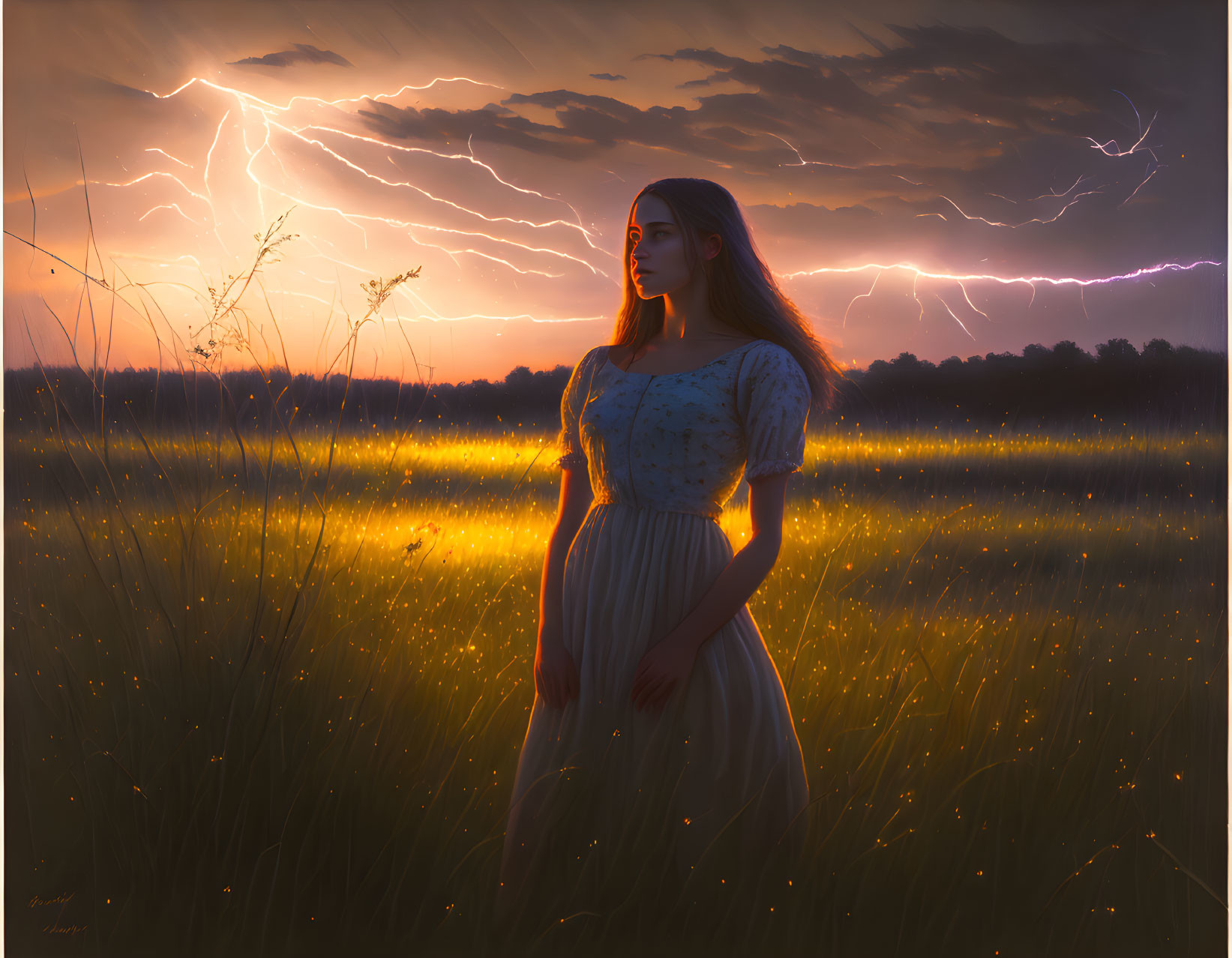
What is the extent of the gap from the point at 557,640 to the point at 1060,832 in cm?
142

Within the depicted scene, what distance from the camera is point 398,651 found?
2041 millimetres

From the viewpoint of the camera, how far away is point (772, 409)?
1.53m

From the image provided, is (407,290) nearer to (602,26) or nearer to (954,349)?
(602,26)

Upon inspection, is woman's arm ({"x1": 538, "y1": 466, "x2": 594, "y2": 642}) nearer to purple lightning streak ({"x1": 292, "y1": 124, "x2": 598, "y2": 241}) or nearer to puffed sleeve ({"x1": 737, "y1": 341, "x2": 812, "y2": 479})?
puffed sleeve ({"x1": 737, "y1": 341, "x2": 812, "y2": 479})

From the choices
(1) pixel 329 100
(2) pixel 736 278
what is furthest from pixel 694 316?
(1) pixel 329 100

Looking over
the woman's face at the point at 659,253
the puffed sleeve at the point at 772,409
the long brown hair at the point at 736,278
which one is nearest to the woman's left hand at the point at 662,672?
the puffed sleeve at the point at 772,409

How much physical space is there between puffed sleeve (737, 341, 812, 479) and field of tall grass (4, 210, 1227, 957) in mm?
538

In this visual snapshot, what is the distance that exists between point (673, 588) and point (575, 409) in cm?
48

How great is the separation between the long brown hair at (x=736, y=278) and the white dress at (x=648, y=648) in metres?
0.08

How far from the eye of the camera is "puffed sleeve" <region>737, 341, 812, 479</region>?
152 centimetres

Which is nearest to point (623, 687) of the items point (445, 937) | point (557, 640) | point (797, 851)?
point (557, 640)

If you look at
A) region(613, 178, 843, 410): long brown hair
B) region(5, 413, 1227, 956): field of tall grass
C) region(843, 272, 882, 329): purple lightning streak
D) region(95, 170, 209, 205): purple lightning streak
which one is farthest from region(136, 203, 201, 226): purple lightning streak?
region(843, 272, 882, 329): purple lightning streak

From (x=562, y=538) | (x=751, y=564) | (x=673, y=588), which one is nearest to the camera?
(x=751, y=564)

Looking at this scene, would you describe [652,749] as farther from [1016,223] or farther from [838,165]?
[1016,223]
